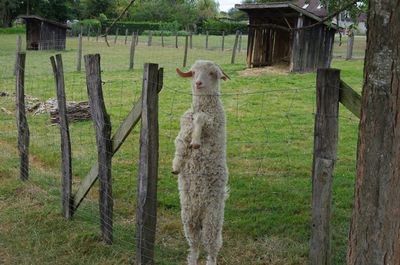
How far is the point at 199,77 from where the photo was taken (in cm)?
402

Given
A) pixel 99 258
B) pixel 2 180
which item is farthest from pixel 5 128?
pixel 99 258

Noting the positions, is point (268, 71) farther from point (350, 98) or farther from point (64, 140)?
point (350, 98)

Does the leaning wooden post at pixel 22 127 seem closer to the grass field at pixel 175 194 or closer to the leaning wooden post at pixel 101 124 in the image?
the grass field at pixel 175 194

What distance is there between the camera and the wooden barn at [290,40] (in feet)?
62.2

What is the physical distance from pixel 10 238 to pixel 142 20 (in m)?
61.3

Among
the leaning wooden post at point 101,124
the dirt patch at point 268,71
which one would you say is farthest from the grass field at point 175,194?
the dirt patch at point 268,71

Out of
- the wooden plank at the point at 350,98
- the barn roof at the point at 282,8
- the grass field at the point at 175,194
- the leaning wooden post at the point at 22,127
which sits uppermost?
the barn roof at the point at 282,8

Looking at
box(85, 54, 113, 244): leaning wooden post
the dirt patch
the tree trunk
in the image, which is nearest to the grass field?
box(85, 54, 113, 244): leaning wooden post

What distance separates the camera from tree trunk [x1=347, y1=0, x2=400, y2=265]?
2590mm

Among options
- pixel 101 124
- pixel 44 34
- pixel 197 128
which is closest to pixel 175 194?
pixel 101 124

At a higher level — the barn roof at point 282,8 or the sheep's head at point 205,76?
the barn roof at point 282,8

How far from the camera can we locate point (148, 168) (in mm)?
4223

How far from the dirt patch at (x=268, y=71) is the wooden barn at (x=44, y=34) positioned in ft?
61.7

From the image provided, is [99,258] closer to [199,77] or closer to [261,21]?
[199,77]
